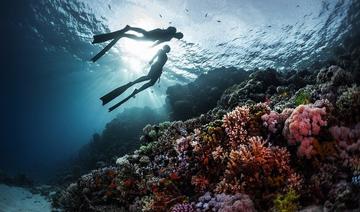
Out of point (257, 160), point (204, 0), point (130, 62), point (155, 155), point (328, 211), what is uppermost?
point (130, 62)

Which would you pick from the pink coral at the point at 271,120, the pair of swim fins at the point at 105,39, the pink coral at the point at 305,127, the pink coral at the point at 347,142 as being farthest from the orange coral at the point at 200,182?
the pair of swim fins at the point at 105,39

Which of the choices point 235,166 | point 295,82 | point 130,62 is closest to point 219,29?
point 295,82

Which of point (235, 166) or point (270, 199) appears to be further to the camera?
point (235, 166)

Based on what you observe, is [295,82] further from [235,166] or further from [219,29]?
[235,166]

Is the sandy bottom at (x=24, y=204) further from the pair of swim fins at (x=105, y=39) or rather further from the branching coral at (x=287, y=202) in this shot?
the branching coral at (x=287, y=202)

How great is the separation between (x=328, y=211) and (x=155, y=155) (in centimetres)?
632

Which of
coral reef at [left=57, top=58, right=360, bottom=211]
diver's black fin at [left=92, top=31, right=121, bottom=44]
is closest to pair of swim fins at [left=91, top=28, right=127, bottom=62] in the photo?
diver's black fin at [left=92, top=31, right=121, bottom=44]

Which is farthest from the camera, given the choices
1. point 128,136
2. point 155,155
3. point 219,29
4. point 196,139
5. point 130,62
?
point 130,62

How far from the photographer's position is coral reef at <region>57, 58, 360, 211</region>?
18.1 feet

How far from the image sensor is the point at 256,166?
6.32m

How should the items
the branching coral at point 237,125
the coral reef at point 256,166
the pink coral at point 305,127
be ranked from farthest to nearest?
the branching coral at point 237,125 < the pink coral at point 305,127 < the coral reef at point 256,166

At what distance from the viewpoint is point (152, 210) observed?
7309mm

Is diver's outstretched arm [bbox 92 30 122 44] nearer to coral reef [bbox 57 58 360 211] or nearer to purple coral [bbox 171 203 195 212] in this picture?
coral reef [bbox 57 58 360 211]

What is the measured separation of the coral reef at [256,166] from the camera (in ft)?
18.1
